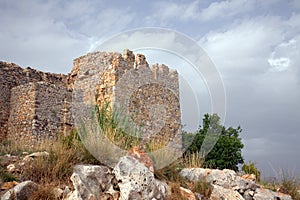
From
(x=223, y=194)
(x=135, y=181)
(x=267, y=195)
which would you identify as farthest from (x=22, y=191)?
(x=267, y=195)

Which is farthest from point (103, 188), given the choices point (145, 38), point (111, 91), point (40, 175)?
point (111, 91)

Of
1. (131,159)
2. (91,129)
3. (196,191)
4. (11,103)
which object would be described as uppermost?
(11,103)

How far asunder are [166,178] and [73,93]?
29.5 ft

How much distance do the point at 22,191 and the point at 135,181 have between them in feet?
5.91

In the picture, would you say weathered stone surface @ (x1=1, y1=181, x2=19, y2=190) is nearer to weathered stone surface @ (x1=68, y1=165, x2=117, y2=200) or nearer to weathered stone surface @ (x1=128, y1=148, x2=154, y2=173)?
weathered stone surface @ (x1=68, y1=165, x2=117, y2=200)

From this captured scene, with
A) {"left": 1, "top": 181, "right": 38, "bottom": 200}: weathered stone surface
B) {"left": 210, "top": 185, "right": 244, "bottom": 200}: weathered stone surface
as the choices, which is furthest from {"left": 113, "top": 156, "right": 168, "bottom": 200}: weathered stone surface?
{"left": 1, "top": 181, "right": 38, "bottom": 200}: weathered stone surface

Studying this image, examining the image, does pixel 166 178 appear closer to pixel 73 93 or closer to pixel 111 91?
pixel 111 91

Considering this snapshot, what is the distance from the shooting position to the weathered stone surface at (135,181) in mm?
5738

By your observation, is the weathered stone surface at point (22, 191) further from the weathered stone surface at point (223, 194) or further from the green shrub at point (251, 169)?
the green shrub at point (251, 169)

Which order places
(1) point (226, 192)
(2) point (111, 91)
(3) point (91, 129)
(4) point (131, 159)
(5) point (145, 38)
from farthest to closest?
(2) point (111, 91), (5) point (145, 38), (3) point (91, 129), (1) point (226, 192), (4) point (131, 159)

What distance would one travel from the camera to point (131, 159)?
6.25m

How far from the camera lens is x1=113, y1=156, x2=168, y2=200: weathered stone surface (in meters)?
5.74

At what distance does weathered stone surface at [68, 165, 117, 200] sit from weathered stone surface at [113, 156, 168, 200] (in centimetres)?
22

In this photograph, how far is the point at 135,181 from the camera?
5824 millimetres
